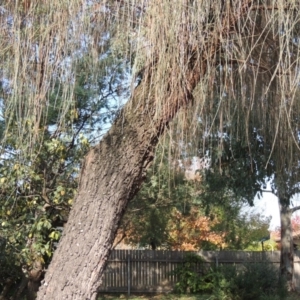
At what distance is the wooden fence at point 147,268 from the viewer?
57.9 feet

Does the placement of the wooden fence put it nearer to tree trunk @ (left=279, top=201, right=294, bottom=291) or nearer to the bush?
tree trunk @ (left=279, top=201, right=294, bottom=291)

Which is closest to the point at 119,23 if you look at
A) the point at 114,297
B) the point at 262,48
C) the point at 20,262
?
the point at 262,48

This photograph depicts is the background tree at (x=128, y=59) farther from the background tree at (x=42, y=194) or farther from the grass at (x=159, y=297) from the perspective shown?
the grass at (x=159, y=297)

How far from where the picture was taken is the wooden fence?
17641 millimetres

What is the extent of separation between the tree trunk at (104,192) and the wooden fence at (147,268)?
46.9 ft

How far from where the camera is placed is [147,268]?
59.0ft

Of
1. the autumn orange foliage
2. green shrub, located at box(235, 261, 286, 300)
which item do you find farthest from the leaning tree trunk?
the autumn orange foliage

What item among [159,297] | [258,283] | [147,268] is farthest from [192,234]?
[258,283]

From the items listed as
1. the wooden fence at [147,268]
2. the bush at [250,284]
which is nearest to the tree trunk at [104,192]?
the bush at [250,284]

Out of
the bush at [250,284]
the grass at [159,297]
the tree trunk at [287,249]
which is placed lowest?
the grass at [159,297]

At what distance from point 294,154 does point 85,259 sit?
2690mm

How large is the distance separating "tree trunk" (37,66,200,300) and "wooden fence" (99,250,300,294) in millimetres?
14289

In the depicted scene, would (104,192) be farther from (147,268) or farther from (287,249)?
(147,268)

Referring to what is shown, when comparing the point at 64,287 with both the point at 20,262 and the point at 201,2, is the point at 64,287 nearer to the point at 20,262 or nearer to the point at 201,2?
the point at 201,2
